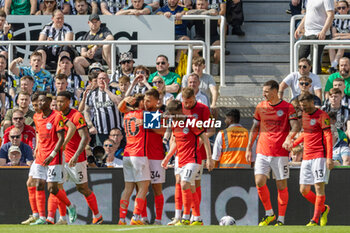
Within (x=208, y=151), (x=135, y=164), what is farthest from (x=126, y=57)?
(x=208, y=151)

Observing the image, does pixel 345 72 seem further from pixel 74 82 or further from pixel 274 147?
pixel 74 82

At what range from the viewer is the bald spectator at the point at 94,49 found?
1582cm

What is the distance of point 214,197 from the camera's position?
1320cm

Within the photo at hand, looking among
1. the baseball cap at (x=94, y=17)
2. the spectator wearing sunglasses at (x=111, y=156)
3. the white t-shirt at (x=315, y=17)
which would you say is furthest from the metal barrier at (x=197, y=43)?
the spectator wearing sunglasses at (x=111, y=156)

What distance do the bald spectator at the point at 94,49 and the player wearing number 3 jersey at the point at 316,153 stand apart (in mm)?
4765

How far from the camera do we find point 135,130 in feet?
41.0

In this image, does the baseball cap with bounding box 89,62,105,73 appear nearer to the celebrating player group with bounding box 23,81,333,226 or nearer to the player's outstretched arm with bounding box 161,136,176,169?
the celebrating player group with bounding box 23,81,333,226

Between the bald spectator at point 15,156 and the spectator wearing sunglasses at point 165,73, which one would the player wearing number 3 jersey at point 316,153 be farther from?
the bald spectator at point 15,156

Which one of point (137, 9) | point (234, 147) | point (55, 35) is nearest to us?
point (234, 147)

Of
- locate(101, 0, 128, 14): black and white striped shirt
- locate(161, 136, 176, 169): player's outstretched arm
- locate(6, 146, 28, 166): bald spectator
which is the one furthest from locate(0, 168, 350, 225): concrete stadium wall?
locate(101, 0, 128, 14): black and white striped shirt

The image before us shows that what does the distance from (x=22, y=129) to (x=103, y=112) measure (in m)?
1.35

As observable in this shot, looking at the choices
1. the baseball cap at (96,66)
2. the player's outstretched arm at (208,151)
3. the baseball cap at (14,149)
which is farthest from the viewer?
the baseball cap at (96,66)

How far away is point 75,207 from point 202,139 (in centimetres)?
247

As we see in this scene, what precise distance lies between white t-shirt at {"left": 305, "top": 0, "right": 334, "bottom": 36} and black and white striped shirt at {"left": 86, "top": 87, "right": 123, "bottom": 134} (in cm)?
378
